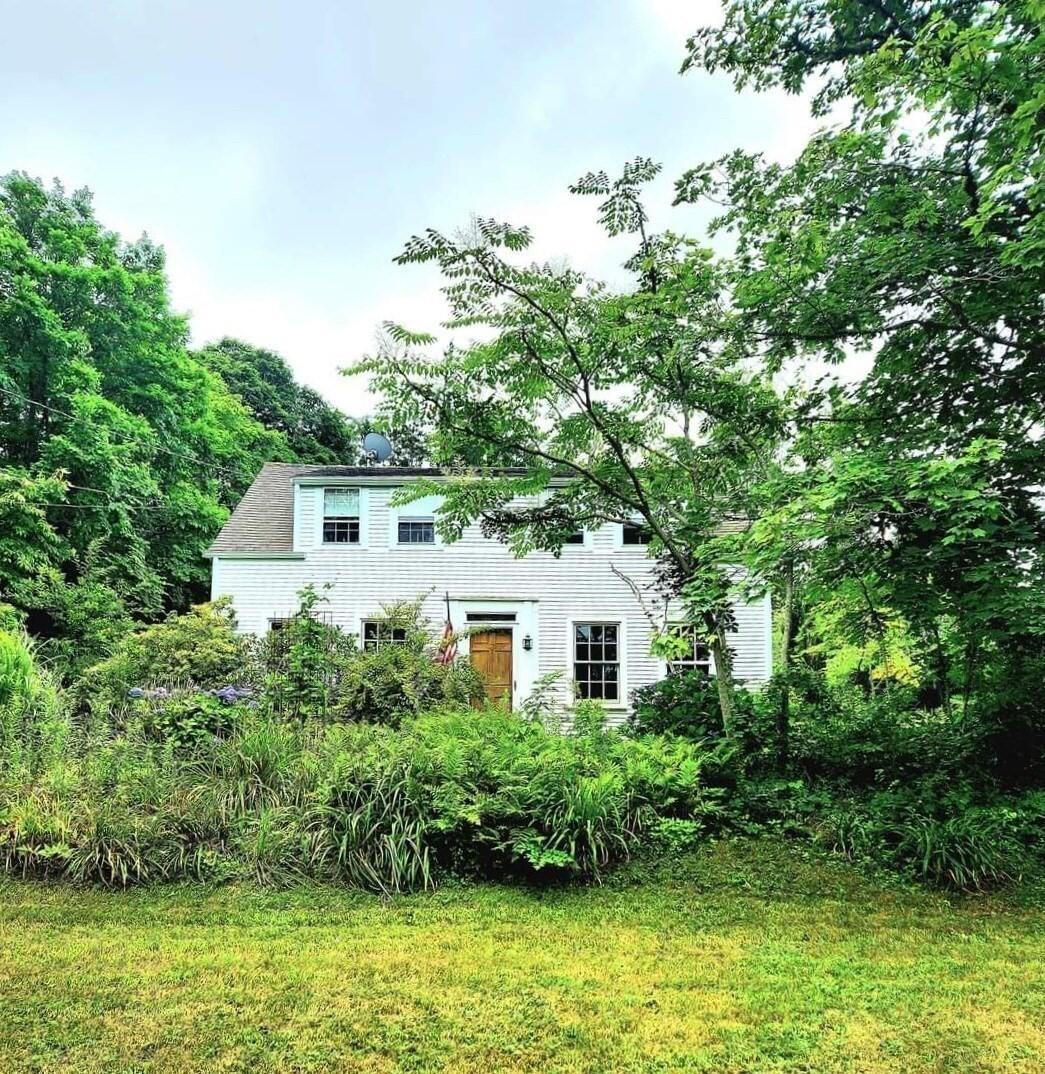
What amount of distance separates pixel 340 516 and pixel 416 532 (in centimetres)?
159

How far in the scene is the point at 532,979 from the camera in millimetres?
2824

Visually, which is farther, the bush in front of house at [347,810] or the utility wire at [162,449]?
the utility wire at [162,449]

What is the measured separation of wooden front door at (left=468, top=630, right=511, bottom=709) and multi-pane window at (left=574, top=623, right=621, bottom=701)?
1.34 m

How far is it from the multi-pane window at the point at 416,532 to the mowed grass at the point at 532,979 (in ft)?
30.4

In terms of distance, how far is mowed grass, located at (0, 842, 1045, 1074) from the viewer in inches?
91.4

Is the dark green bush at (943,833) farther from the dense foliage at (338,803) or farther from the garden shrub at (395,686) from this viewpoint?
the garden shrub at (395,686)

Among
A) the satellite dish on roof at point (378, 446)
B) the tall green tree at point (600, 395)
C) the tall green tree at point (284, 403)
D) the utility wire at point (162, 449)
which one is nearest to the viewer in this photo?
the tall green tree at point (600, 395)

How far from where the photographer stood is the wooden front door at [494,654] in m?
12.2

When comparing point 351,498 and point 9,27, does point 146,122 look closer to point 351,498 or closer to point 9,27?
point 9,27

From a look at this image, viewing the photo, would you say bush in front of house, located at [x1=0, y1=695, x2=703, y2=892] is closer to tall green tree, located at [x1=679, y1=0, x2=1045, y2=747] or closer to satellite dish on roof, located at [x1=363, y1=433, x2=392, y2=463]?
tall green tree, located at [x1=679, y1=0, x2=1045, y2=747]

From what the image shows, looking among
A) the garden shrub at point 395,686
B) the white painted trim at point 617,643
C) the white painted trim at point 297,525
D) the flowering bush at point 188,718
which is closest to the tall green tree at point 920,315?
the garden shrub at point 395,686

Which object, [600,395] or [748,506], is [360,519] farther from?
[748,506]

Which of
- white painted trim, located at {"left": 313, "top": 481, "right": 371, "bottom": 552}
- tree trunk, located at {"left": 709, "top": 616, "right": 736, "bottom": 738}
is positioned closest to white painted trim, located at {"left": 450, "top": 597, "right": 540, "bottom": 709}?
white painted trim, located at {"left": 313, "top": 481, "right": 371, "bottom": 552}

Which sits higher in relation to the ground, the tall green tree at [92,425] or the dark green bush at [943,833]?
the tall green tree at [92,425]
